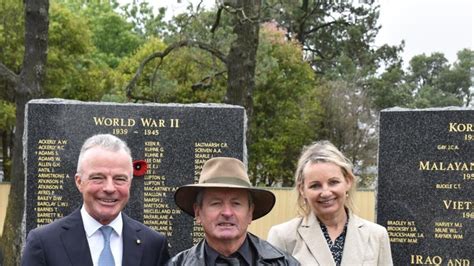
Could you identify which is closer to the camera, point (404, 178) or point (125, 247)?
point (125, 247)

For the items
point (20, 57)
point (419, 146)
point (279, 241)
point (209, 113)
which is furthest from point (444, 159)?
point (20, 57)

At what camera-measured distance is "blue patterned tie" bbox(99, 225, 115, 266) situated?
14.1ft

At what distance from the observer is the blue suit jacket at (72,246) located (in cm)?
427

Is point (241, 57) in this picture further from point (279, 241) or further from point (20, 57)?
point (20, 57)

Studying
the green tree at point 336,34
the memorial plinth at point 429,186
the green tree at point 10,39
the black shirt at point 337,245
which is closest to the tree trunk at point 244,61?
the memorial plinth at point 429,186

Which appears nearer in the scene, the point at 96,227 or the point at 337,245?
the point at 96,227

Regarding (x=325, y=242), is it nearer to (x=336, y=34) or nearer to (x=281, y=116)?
(x=281, y=116)

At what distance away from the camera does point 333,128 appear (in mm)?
30188

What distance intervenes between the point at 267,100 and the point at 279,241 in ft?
74.1

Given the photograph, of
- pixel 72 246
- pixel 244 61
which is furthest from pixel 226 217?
pixel 244 61

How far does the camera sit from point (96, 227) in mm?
4406

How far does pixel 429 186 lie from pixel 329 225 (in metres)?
2.63

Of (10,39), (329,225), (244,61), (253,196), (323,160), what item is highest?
(10,39)

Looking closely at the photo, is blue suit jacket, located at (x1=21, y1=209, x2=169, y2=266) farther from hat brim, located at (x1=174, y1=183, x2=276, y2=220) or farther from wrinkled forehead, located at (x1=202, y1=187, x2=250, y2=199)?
wrinkled forehead, located at (x1=202, y1=187, x2=250, y2=199)
